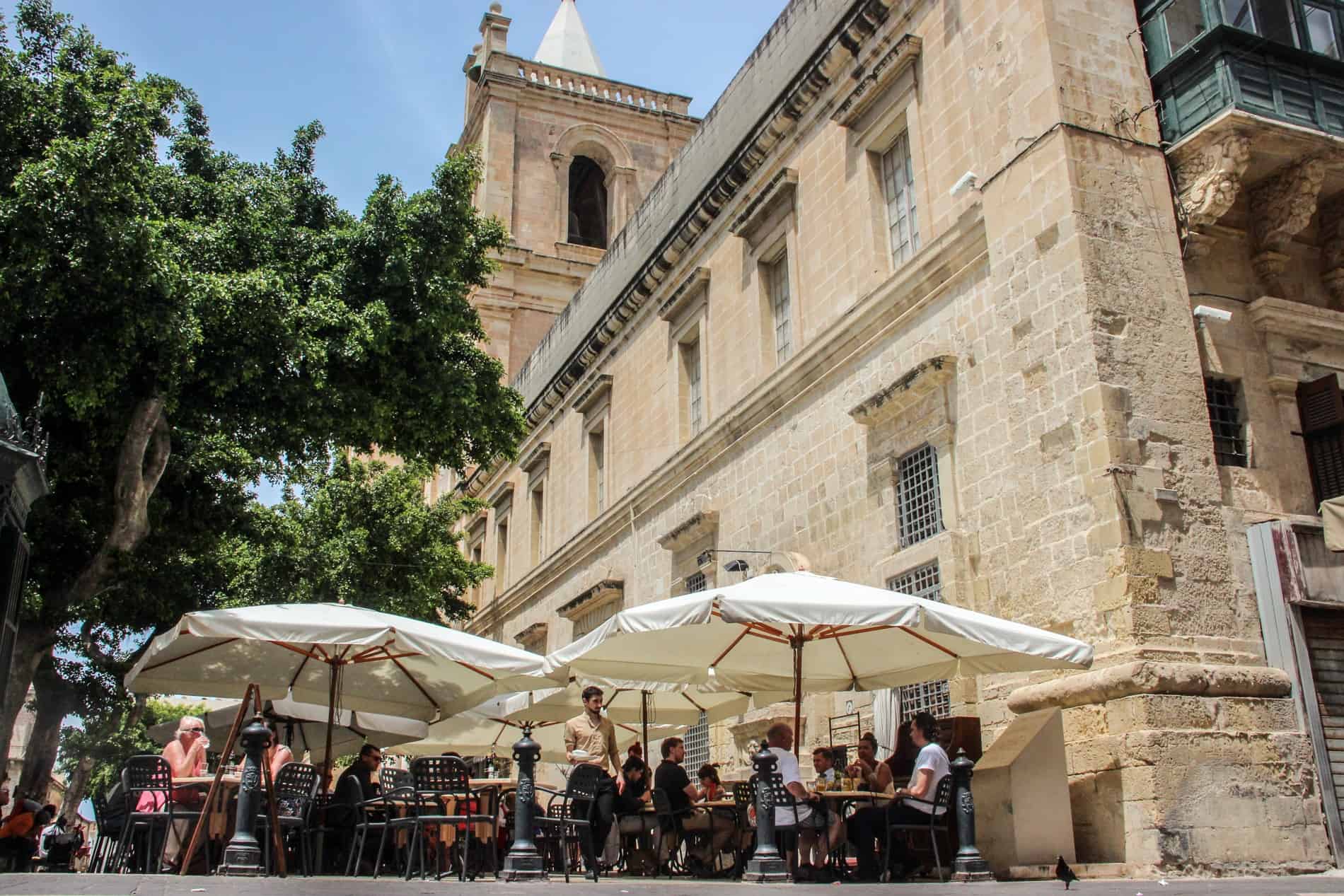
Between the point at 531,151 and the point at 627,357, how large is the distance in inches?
697

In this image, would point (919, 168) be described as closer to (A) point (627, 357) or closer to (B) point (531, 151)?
(A) point (627, 357)

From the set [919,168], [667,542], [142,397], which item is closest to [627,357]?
[667,542]

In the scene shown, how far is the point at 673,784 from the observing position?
385 inches

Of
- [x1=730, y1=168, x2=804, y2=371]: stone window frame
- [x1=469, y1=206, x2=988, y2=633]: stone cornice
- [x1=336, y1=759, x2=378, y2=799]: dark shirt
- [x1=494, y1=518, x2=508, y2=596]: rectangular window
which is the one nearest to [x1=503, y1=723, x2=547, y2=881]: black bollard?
[x1=336, y1=759, x2=378, y2=799]: dark shirt

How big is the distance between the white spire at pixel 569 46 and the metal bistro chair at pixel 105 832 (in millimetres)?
34559

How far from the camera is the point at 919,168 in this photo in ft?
42.8

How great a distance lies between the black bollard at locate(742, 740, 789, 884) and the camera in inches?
304

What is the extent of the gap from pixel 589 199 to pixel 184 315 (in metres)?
31.2

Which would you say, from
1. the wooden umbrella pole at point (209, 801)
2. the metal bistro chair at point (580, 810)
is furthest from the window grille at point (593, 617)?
the wooden umbrella pole at point (209, 801)

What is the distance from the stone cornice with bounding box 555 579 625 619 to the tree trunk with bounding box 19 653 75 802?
1031 cm

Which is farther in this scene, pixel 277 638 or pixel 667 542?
pixel 667 542

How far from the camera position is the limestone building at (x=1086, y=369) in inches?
363

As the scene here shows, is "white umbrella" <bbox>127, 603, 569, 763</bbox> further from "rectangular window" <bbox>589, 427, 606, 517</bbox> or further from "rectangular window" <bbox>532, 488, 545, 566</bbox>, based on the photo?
"rectangular window" <bbox>532, 488, 545, 566</bbox>

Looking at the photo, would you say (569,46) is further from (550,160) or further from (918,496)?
(918,496)
